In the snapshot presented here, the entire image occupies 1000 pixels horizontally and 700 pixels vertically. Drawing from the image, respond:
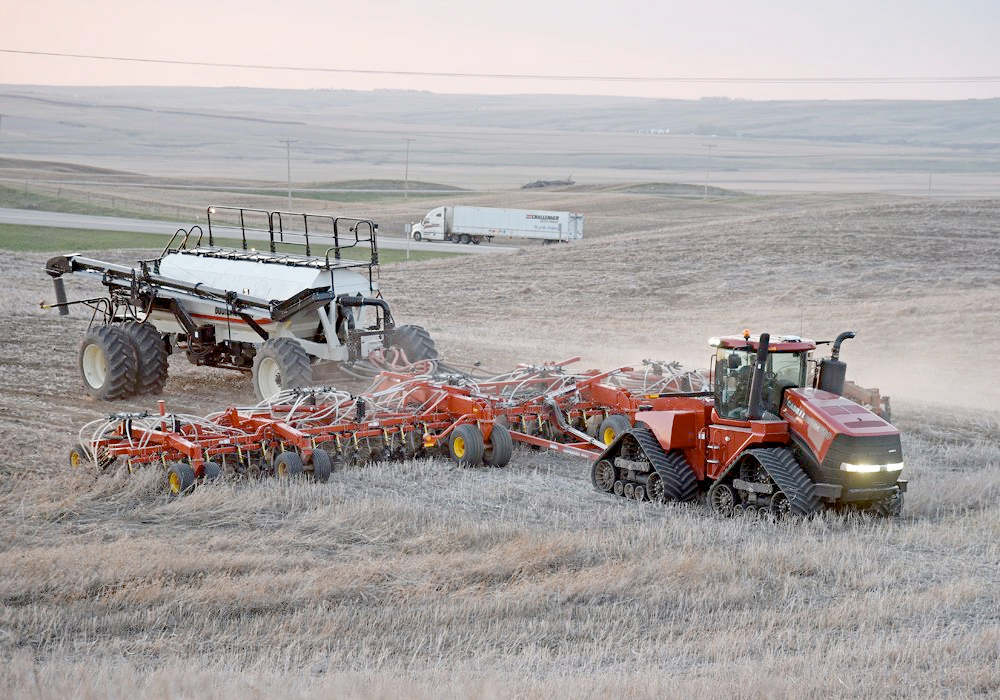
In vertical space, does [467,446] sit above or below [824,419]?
below

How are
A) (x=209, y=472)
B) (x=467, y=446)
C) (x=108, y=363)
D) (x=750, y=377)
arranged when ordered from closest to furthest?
1. (x=750, y=377)
2. (x=209, y=472)
3. (x=467, y=446)
4. (x=108, y=363)

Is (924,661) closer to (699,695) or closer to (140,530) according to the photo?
(699,695)

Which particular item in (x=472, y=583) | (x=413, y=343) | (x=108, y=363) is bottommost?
(x=472, y=583)

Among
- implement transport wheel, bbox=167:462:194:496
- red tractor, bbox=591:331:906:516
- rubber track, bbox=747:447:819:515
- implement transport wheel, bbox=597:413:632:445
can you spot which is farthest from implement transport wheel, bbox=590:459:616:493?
implement transport wheel, bbox=167:462:194:496

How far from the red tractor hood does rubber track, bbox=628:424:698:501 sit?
117cm

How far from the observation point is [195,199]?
68188 mm

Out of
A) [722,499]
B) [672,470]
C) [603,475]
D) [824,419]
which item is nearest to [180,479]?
[603,475]

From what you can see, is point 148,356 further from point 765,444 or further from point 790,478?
point 790,478

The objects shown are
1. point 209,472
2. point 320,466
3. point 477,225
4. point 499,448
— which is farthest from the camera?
point 477,225

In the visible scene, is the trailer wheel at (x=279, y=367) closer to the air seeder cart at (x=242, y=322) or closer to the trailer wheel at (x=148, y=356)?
the air seeder cart at (x=242, y=322)

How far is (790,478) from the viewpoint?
398 inches

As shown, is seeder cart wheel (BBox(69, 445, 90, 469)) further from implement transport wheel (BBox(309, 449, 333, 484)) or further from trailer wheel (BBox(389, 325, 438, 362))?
trailer wheel (BBox(389, 325, 438, 362))

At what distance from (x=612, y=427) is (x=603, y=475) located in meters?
1.55

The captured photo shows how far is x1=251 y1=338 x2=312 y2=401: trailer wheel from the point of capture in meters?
14.7
